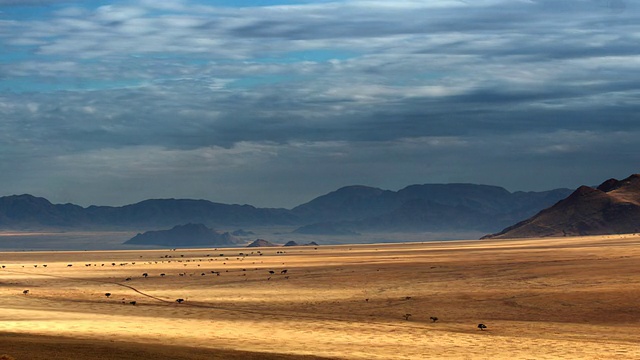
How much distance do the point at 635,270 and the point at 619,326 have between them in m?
21.1

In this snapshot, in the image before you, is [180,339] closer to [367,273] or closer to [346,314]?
[346,314]

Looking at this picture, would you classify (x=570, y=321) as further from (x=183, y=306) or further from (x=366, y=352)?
(x=183, y=306)

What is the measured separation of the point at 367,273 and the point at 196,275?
53.5ft

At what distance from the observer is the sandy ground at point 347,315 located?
98.0 feet

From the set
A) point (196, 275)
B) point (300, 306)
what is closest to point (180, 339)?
point (300, 306)

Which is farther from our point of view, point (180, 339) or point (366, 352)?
point (180, 339)

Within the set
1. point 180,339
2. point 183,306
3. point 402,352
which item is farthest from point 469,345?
point 183,306

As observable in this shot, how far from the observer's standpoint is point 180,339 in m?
33.2

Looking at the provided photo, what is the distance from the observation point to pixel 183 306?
47.9 metres

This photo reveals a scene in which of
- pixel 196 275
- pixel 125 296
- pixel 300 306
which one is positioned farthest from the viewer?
pixel 196 275

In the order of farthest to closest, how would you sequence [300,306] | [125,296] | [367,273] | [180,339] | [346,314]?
[367,273] → [125,296] → [300,306] → [346,314] → [180,339]

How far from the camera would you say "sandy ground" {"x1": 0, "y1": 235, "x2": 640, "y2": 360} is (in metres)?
29.9

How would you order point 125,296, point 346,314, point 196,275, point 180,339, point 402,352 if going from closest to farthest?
point 402,352 → point 180,339 → point 346,314 → point 125,296 → point 196,275

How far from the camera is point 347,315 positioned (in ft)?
138
